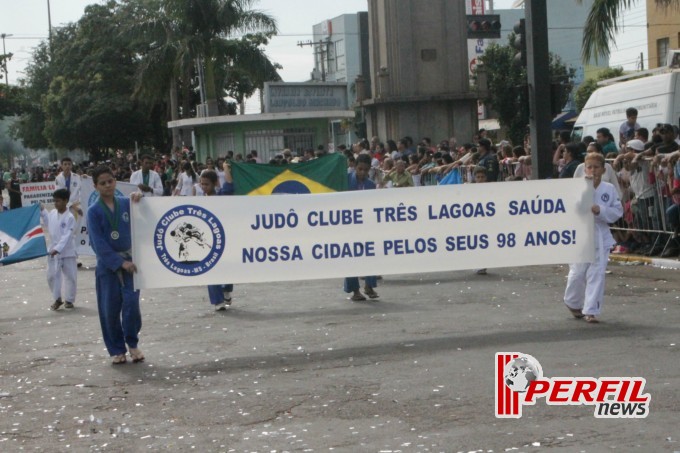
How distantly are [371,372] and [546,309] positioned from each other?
366 centimetres

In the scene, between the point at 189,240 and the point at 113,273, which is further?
the point at 189,240

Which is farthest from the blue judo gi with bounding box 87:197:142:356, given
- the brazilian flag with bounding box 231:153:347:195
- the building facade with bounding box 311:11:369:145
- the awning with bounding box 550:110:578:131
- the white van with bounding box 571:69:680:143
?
the building facade with bounding box 311:11:369:145

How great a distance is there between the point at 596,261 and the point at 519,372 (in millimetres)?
4717

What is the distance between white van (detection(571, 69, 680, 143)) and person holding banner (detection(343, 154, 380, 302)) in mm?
7371

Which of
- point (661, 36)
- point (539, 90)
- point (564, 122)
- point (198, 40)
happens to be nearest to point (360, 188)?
point (539, 90)

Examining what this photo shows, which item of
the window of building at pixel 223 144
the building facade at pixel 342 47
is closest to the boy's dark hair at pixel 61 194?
the window of building at pixel 223 144

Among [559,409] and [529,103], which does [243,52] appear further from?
[559,409]

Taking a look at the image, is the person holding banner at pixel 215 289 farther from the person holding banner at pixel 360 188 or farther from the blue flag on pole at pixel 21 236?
the blue flag on pole at pixel 21 236

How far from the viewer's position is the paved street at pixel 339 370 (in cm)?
724

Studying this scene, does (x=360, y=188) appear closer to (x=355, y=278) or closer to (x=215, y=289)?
(x=355, y=278)

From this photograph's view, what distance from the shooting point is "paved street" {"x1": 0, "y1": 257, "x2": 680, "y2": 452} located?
724 centimetres

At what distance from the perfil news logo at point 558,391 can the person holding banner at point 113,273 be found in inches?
166

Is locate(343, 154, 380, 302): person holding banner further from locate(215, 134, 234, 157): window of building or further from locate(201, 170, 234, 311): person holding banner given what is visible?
locate(215, 134, 234, 157): window of building

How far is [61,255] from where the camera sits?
15383mm
